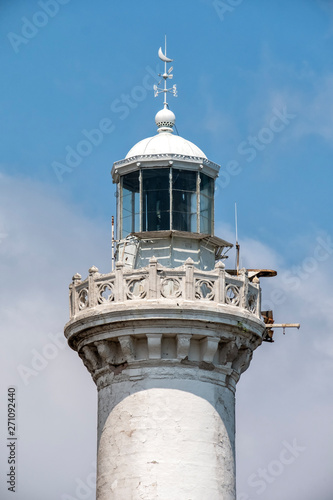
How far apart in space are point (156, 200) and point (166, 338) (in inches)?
124

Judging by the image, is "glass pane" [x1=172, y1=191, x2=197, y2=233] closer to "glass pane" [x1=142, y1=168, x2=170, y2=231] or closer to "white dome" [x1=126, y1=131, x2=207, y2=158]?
"glass pane" [x1=142, y1=168, x2=170, y2=231]

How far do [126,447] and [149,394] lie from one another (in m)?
1.17

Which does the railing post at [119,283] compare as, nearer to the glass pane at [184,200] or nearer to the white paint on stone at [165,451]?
the glass pane at [184,200]

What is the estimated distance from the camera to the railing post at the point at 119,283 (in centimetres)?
3164

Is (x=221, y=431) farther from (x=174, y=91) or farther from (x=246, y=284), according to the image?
(x=174, y=91)

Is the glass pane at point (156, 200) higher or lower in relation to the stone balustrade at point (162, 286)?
higher

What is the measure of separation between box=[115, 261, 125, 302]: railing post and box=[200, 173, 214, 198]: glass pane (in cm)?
287

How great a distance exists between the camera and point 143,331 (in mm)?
31703

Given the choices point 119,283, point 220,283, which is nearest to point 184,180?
point 220,283

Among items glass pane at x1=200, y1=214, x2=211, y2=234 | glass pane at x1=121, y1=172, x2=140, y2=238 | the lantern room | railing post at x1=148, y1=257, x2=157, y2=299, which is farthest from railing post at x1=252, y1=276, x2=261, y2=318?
glass pane at x1=121, y1=172, x2=140, y2=238

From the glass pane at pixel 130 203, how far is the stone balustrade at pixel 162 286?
66.9 inches

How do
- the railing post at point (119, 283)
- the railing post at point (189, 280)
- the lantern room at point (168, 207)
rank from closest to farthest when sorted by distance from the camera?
the railing post at point (189, 280) < the railing post at point (119, 283) < the lantern room at point (168, 207)

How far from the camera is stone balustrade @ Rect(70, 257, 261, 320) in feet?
103

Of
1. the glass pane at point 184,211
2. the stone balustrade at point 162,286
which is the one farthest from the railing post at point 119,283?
the glass pane at point 184,211
